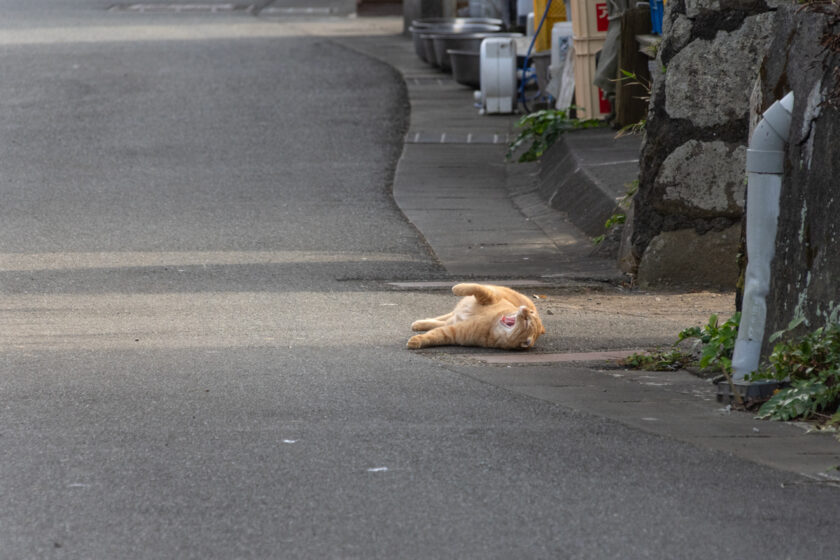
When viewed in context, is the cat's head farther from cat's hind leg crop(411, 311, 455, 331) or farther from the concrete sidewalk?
cat's hind leg crop(411, 311, 455, 331)

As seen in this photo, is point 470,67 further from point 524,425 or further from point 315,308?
point 524,425

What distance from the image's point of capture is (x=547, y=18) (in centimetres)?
1636

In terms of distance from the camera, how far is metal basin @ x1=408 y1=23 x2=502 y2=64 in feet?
67.5

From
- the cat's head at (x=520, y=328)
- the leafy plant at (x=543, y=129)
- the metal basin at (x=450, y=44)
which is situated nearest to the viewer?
the cat's head at (x=520, y=328)

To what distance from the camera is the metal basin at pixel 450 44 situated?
64.0ft

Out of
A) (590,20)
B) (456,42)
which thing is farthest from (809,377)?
(456,42)

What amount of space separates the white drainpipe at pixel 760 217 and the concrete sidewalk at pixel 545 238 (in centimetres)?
27

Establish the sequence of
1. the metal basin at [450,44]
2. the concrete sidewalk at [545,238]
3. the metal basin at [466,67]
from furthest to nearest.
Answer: the metal basin at [450,44] < the metal basin at [466,67] < the concrete sidewalk at [545,238]

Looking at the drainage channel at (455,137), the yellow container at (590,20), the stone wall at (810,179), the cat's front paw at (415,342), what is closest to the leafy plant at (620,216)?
the cat's front paw at (415,342)

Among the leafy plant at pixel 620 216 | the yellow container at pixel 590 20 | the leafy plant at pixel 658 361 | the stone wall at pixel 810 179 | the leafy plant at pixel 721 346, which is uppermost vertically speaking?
the stone wall at pixel 810 179

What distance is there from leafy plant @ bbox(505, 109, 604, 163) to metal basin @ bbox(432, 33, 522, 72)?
18.0ft

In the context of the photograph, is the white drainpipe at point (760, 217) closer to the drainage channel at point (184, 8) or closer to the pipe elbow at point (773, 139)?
the pipe elbow at point (773, 139)


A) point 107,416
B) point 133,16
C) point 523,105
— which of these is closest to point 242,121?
point 523,105

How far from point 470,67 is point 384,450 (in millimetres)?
14542
